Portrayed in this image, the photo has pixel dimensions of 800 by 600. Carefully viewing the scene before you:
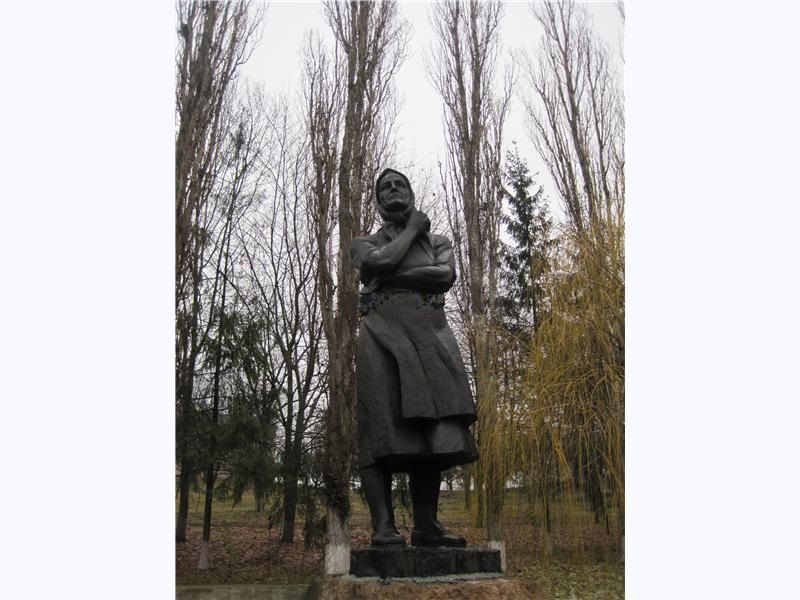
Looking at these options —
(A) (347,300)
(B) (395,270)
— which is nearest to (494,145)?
(A) (347,300)

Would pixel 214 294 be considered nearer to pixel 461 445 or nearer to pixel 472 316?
pixel 472 316

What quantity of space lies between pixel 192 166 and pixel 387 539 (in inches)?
356

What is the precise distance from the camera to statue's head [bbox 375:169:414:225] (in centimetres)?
479

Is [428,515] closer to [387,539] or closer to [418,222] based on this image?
[387,539]

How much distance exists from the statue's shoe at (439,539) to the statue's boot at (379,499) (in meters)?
0.11

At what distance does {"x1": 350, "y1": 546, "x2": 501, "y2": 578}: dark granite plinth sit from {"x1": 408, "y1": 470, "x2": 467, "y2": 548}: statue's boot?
A: 0.17m

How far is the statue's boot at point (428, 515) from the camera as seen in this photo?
174 inches

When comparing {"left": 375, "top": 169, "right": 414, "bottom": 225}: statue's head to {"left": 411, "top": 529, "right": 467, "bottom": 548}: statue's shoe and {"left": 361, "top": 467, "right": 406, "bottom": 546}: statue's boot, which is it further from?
{"left": 411, "top": 529, "right": 467, "bottom": 548}: statue's shoe

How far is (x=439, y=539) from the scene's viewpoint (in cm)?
442

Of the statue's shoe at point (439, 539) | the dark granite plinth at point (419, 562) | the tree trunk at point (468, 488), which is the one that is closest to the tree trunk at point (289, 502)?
the tree trunk at point (468, 488)

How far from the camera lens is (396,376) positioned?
14.9ft

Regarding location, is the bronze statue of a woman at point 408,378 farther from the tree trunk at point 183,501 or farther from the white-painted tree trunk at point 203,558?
the white-painted tree trunk at point 203,558

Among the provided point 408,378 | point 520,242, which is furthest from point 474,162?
point 408,378

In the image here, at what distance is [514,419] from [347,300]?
3.24 metres
